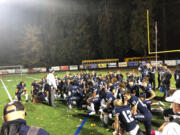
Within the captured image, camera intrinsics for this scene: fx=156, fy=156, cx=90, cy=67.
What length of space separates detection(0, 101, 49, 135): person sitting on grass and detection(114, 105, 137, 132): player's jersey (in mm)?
3020

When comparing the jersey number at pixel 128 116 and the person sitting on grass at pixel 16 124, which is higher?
the person sitting on grass at pixel 16 124

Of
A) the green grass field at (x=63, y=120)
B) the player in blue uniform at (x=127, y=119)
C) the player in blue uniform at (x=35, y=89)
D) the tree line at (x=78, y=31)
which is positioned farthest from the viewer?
the tree line at (x=78, y=31)

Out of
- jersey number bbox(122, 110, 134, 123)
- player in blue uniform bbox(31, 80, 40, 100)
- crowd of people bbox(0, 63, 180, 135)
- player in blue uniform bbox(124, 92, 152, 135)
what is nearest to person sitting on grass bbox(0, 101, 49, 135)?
crowd of people bbox(0, 63, 180, 135)

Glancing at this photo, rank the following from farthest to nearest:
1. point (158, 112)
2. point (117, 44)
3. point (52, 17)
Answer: point (52, 17), point (117, 44), point (158, 112)

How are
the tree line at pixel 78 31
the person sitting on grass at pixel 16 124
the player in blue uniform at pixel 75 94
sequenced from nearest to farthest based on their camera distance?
the person sitting on grass at pixel 16 124 < the player in blue uniform at pixel 75 94 < the tree line at pixel 78 31

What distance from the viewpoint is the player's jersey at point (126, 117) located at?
4375mm

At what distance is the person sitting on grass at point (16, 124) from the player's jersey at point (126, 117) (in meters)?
3.02

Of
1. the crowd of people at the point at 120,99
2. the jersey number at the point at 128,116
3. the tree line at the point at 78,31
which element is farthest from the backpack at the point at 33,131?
the tree line at the point at 78,31

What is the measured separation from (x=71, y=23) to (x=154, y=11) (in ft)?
79.1

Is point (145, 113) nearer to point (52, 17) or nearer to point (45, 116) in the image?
point (45, 116)

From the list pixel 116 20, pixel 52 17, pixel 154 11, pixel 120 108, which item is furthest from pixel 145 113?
pixel 52 17

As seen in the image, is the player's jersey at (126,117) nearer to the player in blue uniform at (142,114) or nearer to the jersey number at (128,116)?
the jersey number at (128,116)

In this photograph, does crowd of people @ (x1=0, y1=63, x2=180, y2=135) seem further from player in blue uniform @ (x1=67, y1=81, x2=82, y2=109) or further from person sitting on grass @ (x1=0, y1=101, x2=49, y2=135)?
person sitting on grass @ (x1=0, y1=101, x2=49, y2=135)

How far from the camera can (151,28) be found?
3453cm
